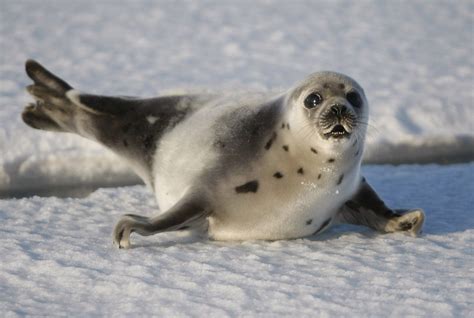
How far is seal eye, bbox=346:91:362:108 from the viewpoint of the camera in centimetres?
404

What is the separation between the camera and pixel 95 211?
15.3ft

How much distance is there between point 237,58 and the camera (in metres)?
7.69

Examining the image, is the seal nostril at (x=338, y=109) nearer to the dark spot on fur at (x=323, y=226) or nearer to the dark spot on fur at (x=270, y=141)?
the dark spot on fur at (x=270, y=141)

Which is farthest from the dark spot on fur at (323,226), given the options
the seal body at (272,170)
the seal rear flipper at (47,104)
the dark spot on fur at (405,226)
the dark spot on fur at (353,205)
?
the seal rear flipper at (47,104)

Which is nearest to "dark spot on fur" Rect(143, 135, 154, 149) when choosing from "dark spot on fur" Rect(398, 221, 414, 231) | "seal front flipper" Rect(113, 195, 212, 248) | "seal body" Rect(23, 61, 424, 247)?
"seal body" Rect(23, 61, 424, 247)

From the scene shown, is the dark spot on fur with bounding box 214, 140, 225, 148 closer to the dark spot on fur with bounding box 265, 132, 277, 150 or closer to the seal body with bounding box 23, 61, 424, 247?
the seal body with bounding box 23, 61, 424, 247

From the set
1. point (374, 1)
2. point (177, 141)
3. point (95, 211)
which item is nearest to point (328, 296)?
point (177, 141)

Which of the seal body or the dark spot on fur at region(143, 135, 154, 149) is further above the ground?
the dark spot on fur at region(143, 135, 154, 149)

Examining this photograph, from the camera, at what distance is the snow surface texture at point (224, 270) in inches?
128

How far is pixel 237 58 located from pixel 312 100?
147 inches

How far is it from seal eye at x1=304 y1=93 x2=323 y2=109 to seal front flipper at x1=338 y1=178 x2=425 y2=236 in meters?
0.53

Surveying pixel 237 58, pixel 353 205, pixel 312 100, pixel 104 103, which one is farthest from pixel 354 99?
pixel 237 58

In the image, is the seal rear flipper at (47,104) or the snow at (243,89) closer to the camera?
the snow at (243,89)

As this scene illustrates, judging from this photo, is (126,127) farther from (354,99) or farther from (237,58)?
(237,58)
